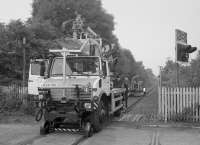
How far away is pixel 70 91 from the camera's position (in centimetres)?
1068

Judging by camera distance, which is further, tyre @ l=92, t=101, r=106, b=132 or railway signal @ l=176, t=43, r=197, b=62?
railway signal @ l=176, t=43, r=197, b=62

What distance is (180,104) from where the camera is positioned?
44.3 feet

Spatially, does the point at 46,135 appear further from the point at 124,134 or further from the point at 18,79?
the point at 18,79

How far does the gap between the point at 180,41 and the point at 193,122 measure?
3421 mm

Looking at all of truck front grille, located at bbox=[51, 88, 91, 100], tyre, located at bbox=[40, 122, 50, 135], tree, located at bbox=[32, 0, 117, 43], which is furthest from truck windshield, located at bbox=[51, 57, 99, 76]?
tree, located at bbox=[32, 0, 117, 43]

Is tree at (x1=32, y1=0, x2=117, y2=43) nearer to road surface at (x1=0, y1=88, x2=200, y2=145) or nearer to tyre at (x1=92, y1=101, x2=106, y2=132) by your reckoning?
road surface at (x1=0, y1=88, x2=200, y2=145)

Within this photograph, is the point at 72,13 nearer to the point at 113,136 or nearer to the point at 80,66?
the point at 80,66

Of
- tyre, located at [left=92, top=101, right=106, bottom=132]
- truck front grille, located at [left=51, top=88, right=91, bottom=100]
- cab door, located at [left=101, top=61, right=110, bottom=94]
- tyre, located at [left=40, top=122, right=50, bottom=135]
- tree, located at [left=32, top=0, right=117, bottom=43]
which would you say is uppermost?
tree, located at [left=32, top=0, right=117, bottom=43]

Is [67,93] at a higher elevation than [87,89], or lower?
lower

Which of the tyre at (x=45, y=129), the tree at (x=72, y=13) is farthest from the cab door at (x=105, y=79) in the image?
the tree at (x=72, y=13)

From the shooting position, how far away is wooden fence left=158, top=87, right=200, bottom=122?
13359mm

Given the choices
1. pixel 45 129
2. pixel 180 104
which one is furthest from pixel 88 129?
pixel 180 104

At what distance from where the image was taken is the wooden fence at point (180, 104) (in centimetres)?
1336

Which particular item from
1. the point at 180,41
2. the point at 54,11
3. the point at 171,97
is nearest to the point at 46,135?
the point at 171,97
